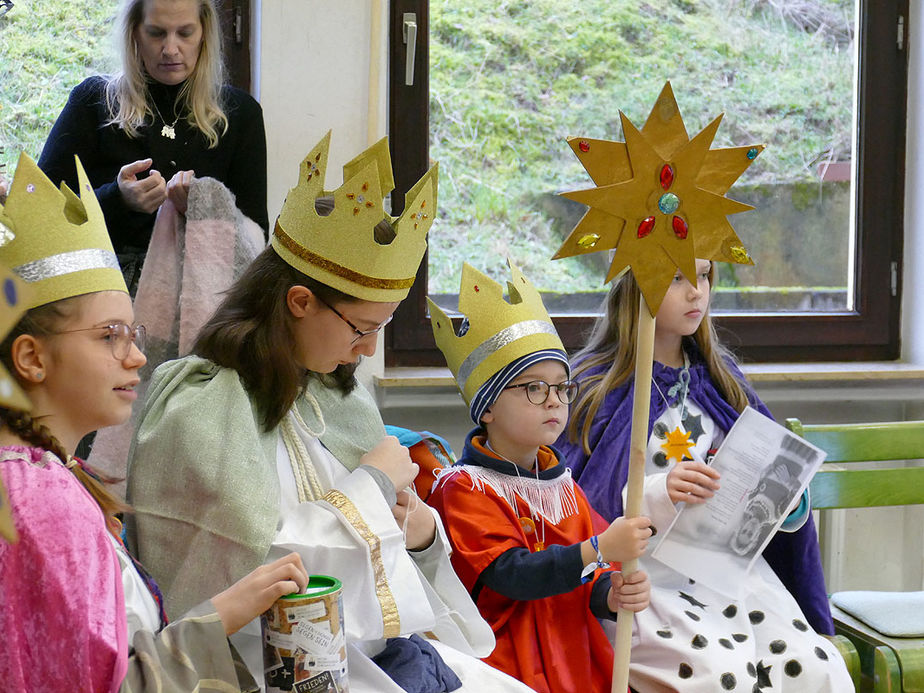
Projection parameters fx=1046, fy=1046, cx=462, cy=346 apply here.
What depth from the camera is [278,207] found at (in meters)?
2.88

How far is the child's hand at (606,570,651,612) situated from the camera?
182 cm

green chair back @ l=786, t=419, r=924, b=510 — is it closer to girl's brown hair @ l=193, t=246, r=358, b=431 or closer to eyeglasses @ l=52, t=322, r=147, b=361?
girl's brown hair @ l=193, t=246, r=358, b=431

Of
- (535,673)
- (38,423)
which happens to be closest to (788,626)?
(535,673)

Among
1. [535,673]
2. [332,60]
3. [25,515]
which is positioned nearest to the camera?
[25,515]

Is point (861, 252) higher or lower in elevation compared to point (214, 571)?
higher

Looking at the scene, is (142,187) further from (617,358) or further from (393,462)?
(617,358)

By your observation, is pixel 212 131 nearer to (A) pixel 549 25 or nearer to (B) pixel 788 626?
(A) pixel 549 25

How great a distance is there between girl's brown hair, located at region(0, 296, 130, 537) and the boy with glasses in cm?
80

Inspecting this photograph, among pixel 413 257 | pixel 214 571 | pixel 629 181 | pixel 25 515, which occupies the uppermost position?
pixel 629 181

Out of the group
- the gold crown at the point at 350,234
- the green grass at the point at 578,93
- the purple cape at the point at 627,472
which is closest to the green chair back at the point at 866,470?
the purple cape at the point at 627,472

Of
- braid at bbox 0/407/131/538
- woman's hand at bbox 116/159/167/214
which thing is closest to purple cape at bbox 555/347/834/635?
woman's hand at bbox 116/159/167/214

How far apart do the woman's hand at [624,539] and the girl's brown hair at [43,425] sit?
2.81 ft

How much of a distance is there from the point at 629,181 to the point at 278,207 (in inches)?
56.3

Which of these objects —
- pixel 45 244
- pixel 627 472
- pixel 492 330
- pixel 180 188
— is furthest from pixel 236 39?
pixel 45 244
